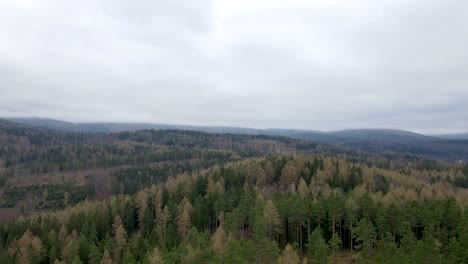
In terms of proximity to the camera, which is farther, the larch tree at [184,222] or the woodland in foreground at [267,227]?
the larch tree at [184,222]

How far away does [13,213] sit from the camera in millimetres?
189375

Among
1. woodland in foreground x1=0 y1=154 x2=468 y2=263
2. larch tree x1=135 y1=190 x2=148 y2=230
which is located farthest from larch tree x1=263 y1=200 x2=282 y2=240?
larch tree x1=135 y1=190 x2=148 y2=230

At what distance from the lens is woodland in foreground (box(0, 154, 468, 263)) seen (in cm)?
6241

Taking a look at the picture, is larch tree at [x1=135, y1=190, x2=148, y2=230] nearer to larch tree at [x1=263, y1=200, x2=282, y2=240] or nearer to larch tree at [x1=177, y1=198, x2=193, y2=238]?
larch tree at [x1=177, y1=198, x2=193, y2=238]

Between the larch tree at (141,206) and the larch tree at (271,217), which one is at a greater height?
the larch tree at (271,217)

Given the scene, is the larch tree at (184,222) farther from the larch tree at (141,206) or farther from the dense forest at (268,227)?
the larch tree at (141,206)

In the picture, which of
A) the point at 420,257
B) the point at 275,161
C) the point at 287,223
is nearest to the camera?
the point at 420,257

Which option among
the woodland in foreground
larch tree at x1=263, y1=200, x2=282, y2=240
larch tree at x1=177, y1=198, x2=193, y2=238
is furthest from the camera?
larch tree at x1=177, y1=198, x2=193, y2=238

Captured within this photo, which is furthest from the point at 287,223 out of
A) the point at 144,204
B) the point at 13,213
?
the point at 13,213

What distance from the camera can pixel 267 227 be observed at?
83.6m

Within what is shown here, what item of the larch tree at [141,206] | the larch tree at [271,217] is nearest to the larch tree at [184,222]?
the larch tree at [141,206]

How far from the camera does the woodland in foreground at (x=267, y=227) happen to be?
62.4 meters

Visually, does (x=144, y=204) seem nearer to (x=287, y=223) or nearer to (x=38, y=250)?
(x=38, y=250)

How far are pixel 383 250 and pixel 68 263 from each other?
74.6 meters
